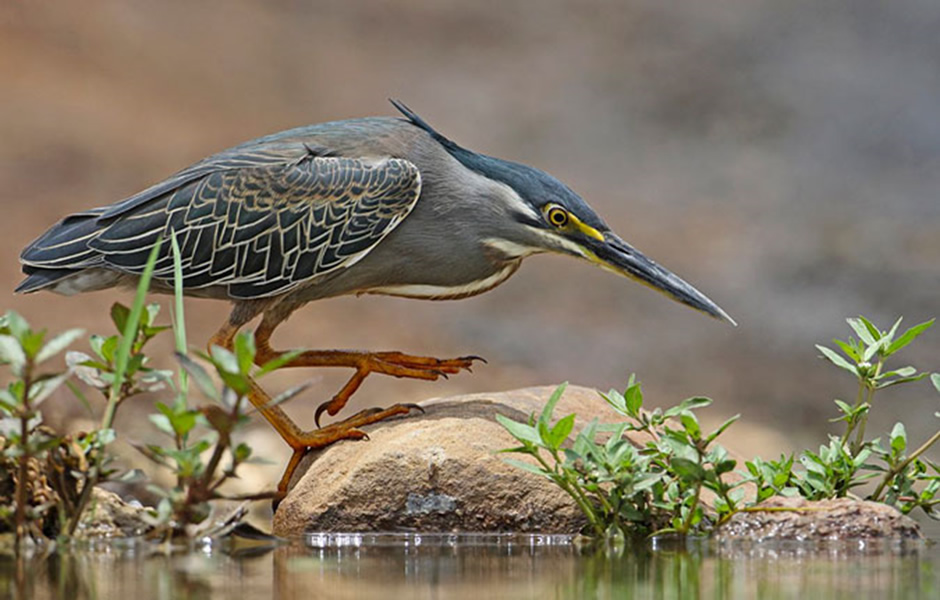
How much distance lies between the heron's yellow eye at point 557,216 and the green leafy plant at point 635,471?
2.94 ft

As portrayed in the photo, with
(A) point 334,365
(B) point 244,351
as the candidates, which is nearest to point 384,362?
(A) point 334,365

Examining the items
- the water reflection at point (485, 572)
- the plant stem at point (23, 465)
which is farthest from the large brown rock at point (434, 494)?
the plant stem at point (23, 465)

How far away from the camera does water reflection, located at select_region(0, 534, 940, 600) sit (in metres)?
2.07

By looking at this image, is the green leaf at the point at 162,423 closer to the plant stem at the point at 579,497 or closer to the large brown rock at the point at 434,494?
the plant stem at the point at 579,497

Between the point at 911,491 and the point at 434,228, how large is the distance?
171 centimetres

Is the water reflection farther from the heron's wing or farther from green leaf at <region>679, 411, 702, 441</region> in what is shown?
the heron's wing

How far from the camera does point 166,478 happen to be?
5.21 meters

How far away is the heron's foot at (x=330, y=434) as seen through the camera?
147 inches

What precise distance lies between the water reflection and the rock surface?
66 mm

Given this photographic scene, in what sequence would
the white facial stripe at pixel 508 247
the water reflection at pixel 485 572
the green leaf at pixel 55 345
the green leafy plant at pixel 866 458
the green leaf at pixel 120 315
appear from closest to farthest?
the water reflection at pixel 485 572 → the green leaf at pixel 55 345 → the green leaf at pixel 120 315 → the green leafy plant at pixel 866 458 → the white facial stripe at pixel 508 247

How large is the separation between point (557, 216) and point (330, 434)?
3.41ft

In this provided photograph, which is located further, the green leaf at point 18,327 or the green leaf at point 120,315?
the green leaf at point 120,315

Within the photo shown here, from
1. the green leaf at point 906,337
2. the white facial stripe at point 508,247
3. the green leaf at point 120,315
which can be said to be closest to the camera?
the green leaf at point 120,315

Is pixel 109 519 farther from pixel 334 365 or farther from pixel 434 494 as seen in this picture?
pixel 334 365
